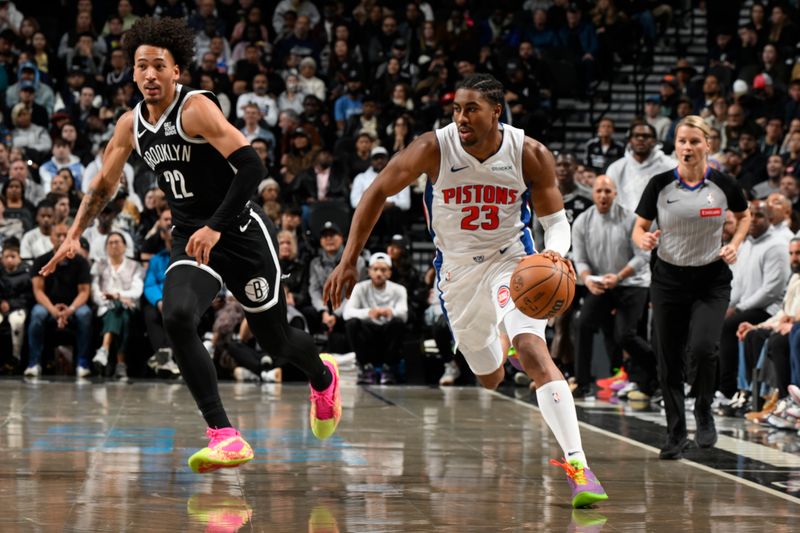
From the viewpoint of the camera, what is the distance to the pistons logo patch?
19.0 ft

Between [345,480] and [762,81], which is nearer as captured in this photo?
[345,480]

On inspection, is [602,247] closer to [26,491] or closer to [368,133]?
[368,133]

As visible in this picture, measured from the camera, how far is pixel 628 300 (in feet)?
35.6

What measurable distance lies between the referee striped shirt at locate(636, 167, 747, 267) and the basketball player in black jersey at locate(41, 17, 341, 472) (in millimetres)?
2454

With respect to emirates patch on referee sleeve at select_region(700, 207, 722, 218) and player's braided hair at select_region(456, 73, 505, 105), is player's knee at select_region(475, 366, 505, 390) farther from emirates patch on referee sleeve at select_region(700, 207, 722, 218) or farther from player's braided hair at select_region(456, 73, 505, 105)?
emirates patch on referee sleeve at select_region(700, 207, 722, 218)

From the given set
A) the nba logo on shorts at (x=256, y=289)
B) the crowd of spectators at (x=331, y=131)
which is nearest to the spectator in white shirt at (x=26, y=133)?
the crowd of spectators at (x=331, y=131)

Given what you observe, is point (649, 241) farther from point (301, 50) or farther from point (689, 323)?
point (301, 50)

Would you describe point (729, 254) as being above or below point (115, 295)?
above

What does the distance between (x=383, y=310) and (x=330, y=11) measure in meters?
7.42

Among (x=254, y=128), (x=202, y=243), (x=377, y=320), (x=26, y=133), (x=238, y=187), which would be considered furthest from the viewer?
(x=26, y=133)

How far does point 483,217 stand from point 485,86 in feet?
2.10

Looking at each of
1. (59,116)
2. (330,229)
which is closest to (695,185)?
(330,229)

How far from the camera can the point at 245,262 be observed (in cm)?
593

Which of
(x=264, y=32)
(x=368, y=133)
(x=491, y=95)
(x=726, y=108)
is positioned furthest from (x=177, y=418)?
(x=264, y=32)
